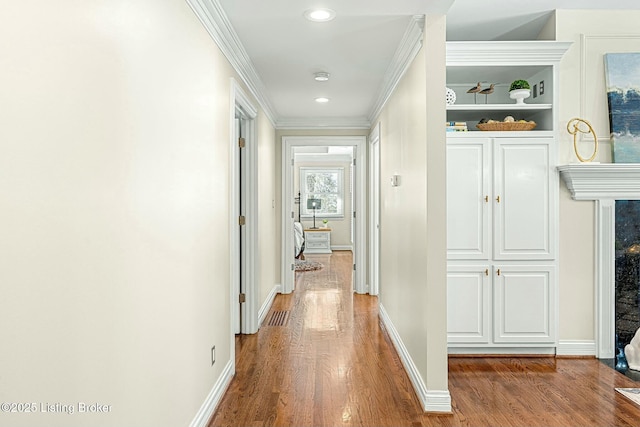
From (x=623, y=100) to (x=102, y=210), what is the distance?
3.92 meters

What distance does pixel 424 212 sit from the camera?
2.83 meters

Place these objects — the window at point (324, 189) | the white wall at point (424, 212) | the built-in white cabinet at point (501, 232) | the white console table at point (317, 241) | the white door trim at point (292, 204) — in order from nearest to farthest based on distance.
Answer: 1. the white wall at point (424, 212)
2. the built-in white cabinet at point (501, 232)
3. the white door trim at point (292, 204)
4. the white console table at point (317, 241)
5. the window at point (324, 189)

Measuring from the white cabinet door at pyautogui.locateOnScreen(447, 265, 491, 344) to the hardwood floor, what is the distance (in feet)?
0.76

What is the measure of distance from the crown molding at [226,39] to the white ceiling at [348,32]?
0.04 meters

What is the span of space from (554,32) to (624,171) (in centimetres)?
123

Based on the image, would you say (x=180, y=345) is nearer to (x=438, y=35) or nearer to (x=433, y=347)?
(x=433, y=347)

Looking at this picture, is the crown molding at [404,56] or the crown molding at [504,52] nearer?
the crown molding at [404,56]

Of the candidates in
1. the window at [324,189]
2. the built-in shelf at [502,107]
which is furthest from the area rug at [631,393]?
the window at [324,189]

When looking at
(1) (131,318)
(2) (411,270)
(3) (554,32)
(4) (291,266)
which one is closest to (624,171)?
(3) (554,32)

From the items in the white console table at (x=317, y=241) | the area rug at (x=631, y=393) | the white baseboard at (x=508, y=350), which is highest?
the white console table at (x=317, y=241)

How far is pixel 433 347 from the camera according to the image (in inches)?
108

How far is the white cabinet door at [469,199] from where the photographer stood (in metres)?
3.56

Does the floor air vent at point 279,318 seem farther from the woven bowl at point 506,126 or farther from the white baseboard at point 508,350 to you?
the woven bowl at point 506,126

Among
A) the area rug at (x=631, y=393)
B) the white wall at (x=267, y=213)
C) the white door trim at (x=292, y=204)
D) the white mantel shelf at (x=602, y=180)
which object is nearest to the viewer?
the area rug at (x=631, y=393)
